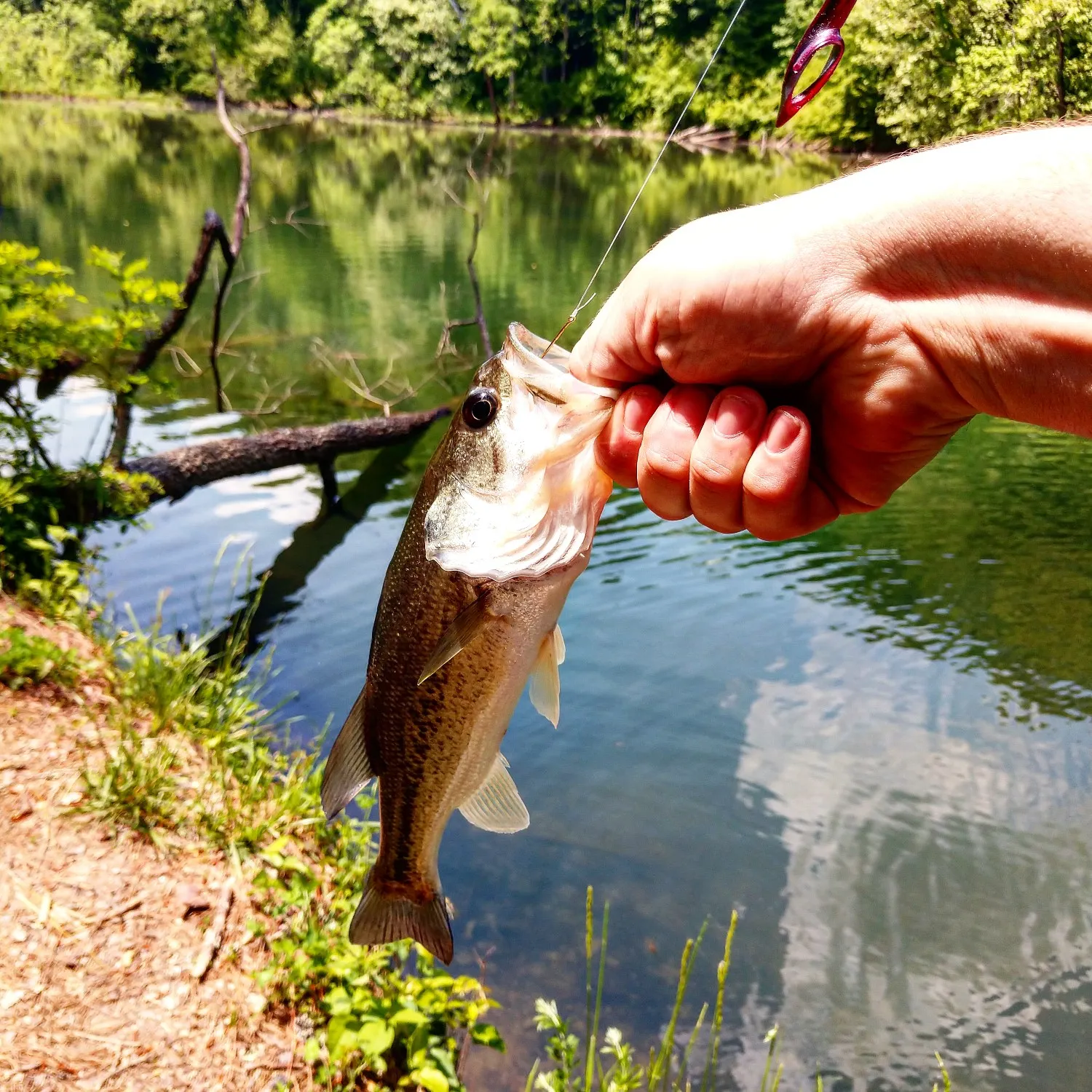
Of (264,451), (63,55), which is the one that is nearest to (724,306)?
(264,451)

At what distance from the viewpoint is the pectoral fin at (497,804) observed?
2344mm

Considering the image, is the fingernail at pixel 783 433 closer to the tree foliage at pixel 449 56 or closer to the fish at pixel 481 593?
the fish at pixel 481 593

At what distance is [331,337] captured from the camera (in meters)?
16.5

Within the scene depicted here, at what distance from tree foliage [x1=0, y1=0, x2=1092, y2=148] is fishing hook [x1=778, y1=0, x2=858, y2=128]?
51.5 metres

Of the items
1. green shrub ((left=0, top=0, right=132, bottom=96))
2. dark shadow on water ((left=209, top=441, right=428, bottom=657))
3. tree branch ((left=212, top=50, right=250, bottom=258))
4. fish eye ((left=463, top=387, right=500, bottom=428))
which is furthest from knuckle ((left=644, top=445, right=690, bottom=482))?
green shrub ((left=0, top=0, right=132, bottom=96))

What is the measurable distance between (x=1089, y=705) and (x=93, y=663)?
7.51 meters

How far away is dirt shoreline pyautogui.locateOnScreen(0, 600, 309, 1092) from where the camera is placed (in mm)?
3250

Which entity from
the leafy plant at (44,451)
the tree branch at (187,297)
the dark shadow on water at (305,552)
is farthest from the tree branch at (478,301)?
the leafy plant at (44,451)

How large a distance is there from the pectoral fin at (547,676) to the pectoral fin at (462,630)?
0.21m

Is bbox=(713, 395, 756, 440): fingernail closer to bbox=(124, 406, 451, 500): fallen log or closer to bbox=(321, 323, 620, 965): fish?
bbox=(321, 323, 620, 965): fish

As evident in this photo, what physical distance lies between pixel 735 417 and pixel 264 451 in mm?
8583

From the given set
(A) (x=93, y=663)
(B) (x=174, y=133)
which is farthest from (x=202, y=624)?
(B) (x=174, y=133)

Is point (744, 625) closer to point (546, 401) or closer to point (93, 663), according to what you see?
point (93, 663)

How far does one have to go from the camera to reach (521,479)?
197cm
